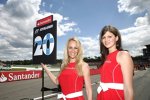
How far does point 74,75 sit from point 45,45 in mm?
1532

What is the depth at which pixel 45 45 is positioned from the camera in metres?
5.00

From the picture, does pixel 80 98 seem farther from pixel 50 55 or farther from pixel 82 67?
pixel 50 55

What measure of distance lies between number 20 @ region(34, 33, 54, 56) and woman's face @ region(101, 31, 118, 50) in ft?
5.81

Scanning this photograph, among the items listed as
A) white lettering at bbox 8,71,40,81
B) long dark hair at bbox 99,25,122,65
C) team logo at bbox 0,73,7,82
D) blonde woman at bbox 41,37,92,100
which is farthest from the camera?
white lettering at bbox 8,71,40,81

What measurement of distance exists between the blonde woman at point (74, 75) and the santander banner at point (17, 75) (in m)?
21.9

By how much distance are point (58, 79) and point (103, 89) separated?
1052 mm

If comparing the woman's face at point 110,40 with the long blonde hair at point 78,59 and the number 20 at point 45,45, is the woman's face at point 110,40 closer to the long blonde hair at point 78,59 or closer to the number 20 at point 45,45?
the long blonde hair at point 78,59

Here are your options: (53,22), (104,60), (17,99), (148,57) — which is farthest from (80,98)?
(148,57)

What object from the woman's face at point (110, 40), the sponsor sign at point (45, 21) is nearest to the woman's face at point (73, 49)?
the woman's face at point (110, 40)

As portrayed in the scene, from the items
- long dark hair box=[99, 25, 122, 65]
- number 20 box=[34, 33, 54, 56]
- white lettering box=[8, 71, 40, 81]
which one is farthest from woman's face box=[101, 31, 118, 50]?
white lettering box=[8, 71, 40, 81]

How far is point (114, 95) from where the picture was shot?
9.74 ft

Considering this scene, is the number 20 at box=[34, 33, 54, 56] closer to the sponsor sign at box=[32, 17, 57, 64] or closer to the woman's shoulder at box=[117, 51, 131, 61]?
the sponsor sign at box=[32, 17, 57, 64]

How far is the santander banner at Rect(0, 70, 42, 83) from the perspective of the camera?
2516cm

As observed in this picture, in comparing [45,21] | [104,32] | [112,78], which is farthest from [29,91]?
[112,78]
